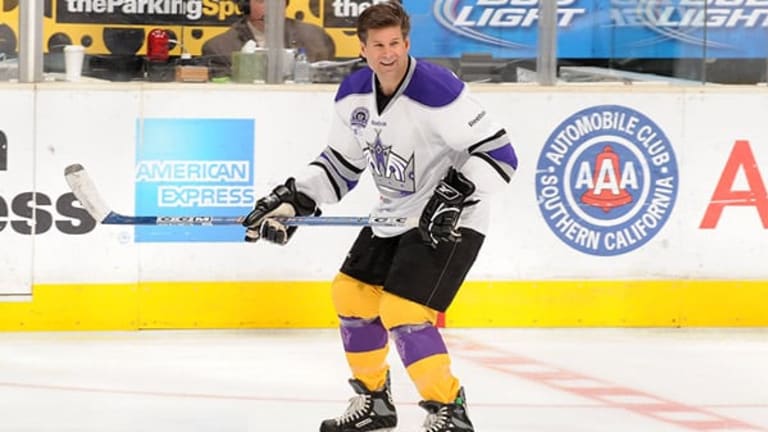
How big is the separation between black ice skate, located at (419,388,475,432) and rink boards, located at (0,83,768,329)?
2635 millimetres

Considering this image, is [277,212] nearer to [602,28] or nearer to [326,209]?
[326,209]

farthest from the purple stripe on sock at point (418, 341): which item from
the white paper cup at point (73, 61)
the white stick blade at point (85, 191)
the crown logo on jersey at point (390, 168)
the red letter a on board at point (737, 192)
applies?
the red letter a on board at point (737, 192)

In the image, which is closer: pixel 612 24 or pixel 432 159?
pixel 432 159

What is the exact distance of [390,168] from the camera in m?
4.33

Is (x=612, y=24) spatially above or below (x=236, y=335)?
above

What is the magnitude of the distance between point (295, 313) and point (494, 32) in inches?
57.3

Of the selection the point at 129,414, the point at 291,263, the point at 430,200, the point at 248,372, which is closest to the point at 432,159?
the point at 430,200

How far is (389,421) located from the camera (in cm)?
454

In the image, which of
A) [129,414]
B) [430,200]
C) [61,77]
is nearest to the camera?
[430,200]

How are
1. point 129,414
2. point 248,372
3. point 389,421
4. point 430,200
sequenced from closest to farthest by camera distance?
point 430,200 < point 389,421 < point 129,414 < point 248,372

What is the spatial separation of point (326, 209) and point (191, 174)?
1.85 feet

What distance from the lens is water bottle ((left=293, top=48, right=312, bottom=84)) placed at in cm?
693

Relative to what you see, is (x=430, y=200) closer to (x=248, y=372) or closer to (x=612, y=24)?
(x=248, y=372)

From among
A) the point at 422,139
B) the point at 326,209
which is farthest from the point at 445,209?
the point at 326,209
